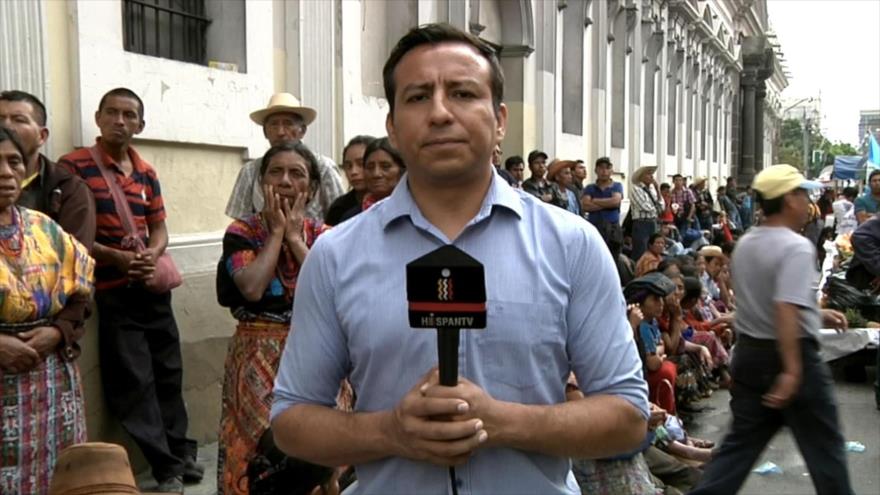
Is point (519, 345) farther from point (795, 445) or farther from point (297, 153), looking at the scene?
point (795, 445)

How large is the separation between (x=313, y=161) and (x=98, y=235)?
1319mm

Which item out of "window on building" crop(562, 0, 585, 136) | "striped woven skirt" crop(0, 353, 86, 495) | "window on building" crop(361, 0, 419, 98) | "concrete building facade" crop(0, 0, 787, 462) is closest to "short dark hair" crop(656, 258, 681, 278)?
"concrete building facade" crop(0, 0, 787, 462)

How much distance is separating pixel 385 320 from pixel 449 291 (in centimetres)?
25

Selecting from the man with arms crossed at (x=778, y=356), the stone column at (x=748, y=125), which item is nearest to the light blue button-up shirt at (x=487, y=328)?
the man with arms crossed at (x=778, y=356)

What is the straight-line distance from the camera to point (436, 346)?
1.73m

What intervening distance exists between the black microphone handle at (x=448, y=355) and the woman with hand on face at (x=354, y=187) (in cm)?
371

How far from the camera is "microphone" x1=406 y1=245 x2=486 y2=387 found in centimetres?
154

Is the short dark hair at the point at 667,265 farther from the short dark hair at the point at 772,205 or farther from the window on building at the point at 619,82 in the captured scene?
the window on building at the point at 619,82

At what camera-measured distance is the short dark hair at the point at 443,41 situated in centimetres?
184

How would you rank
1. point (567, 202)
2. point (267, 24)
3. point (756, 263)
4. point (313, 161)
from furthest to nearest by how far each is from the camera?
point (567, 202) < point (267, 24) < point (756, 263) < point (313, 161)

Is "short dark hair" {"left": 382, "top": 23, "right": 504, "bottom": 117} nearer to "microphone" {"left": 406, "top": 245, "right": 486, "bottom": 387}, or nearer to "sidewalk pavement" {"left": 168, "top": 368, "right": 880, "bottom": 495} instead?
"microphone" {"left": 406, "top": 245, "right": 486, "bottom": 387}

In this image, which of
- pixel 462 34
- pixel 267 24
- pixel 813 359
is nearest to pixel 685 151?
pixel 267 24

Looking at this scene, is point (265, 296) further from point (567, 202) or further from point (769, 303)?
point (567, 202)

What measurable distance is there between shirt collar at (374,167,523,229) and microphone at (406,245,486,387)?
11.4 inches
